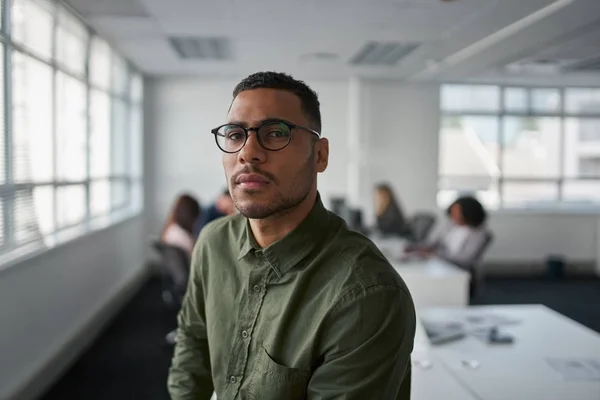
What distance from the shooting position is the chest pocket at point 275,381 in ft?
4.18

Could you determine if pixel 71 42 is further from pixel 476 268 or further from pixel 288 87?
pixel 288 87

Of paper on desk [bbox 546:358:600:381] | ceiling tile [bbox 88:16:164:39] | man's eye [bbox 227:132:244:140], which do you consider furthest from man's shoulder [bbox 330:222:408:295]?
ceiling tile [bbox 88:16:164:39]

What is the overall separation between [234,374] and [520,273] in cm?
776

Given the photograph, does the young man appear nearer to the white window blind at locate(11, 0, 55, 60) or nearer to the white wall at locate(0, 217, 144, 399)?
Result: the white wall at locate(0, 217, 144, 399)

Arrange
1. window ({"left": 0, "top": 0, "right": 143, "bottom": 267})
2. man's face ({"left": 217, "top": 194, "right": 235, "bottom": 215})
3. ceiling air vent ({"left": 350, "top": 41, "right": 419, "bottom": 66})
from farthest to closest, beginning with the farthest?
ceiling air vent ({"left": 350, "top": 41, "right": 419, "bottom": 66})
man's face ({"left": 217, "top": 194, "right": 235, "bottom": 215})
window ({"left": 0, "top": 0, "right": 143, "bottom": 267})

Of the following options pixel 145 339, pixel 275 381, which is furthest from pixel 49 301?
pixel 275 381

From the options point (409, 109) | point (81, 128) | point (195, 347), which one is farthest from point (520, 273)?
point (195, 347)

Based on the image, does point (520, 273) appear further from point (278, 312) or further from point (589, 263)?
point (278, 312)

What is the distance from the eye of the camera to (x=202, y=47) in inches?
241

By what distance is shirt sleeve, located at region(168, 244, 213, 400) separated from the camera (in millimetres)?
1592

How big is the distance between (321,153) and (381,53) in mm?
5199

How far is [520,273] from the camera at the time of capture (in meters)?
8.31

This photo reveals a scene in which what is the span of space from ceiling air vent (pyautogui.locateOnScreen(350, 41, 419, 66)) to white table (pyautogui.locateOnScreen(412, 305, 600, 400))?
350 centimetres

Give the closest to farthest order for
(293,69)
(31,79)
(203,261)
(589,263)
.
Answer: (203,261) < (31,79) < (293,69) < (589,263)
